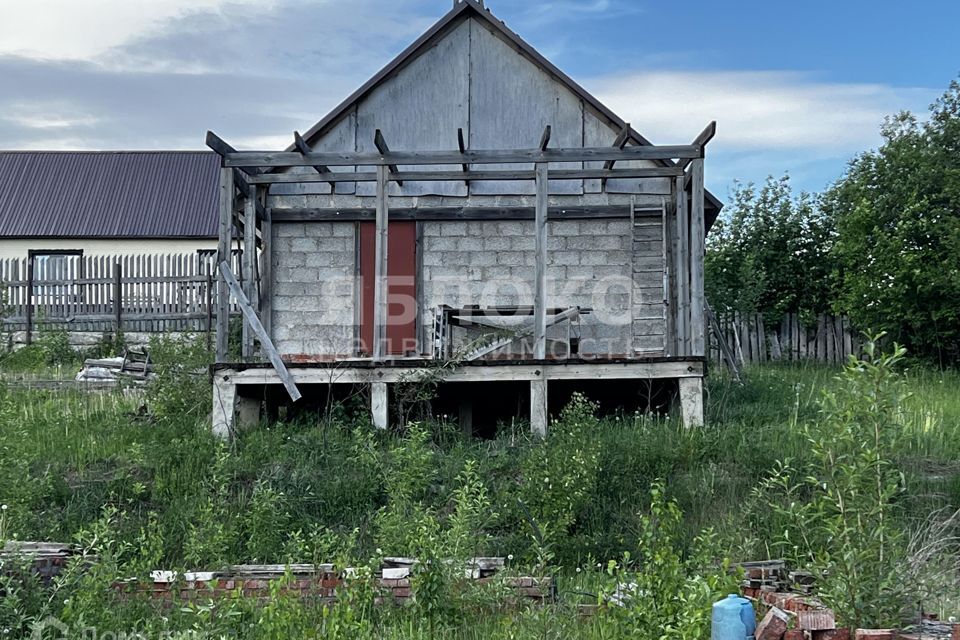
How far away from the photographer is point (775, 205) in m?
25.9

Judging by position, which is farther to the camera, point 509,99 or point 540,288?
point 509,99

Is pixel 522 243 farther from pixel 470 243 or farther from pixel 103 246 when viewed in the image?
pixel 103 246

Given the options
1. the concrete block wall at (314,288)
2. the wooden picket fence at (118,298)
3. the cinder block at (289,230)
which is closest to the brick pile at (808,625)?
the concrete block wall at (314,288)

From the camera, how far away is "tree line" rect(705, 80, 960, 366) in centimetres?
2006

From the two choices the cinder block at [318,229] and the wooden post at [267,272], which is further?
the cinder block at [318,229]

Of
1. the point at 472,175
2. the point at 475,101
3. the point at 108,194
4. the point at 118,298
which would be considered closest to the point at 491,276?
the point at 472,175

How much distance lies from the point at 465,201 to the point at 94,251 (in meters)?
18.5

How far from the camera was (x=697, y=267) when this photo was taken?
41.0 feet

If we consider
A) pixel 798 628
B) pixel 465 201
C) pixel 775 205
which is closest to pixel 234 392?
pixel 465 201

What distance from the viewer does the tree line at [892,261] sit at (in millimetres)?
20062

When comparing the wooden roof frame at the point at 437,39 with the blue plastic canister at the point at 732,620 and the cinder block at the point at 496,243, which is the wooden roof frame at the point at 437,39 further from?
the blue plastic canister at the point at 732,620

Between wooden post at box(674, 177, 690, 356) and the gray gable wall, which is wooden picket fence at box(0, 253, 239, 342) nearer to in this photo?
the gray gable wall

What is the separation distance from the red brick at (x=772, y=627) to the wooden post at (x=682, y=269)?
837 cm

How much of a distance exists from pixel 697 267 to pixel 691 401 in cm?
162
